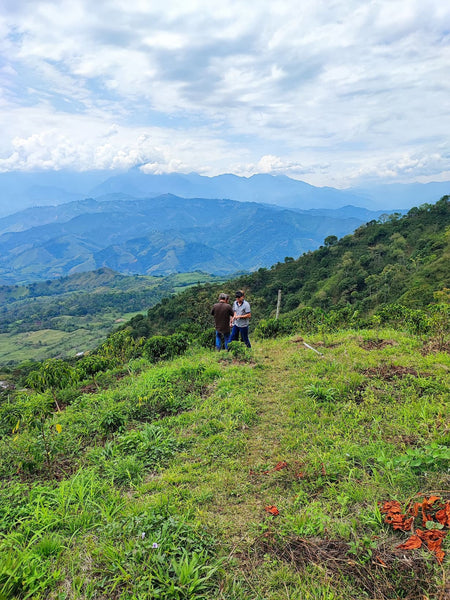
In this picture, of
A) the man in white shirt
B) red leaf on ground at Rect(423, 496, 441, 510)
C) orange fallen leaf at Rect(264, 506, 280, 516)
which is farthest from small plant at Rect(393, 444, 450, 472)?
the man in white shirt

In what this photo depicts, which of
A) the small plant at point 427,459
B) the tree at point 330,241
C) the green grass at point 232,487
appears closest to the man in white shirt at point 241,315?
the green grass at point 232,487

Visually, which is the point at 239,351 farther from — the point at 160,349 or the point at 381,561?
the point at 381,561

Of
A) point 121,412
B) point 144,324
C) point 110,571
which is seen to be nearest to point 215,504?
point 110,571

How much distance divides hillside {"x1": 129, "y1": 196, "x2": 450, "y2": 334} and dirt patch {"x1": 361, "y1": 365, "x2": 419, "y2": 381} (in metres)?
31.7

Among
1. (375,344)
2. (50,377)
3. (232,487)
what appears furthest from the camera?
(375,344)

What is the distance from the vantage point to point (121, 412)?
5922 mm

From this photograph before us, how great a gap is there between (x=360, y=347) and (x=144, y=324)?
57.1 meters

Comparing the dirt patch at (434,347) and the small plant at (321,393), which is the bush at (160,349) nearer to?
the small plant at (321,393)

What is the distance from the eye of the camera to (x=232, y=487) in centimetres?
384

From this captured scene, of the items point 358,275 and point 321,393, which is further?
point 358,275

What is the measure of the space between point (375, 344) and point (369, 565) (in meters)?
6.67

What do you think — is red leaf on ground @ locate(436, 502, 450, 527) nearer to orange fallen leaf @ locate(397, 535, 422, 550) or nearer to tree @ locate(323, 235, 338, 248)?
orange fallen leaf @ locate(397, 535, 422, 550)

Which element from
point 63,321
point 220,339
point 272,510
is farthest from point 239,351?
Result: point 63,321

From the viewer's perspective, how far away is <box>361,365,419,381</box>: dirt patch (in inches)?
A: 252
